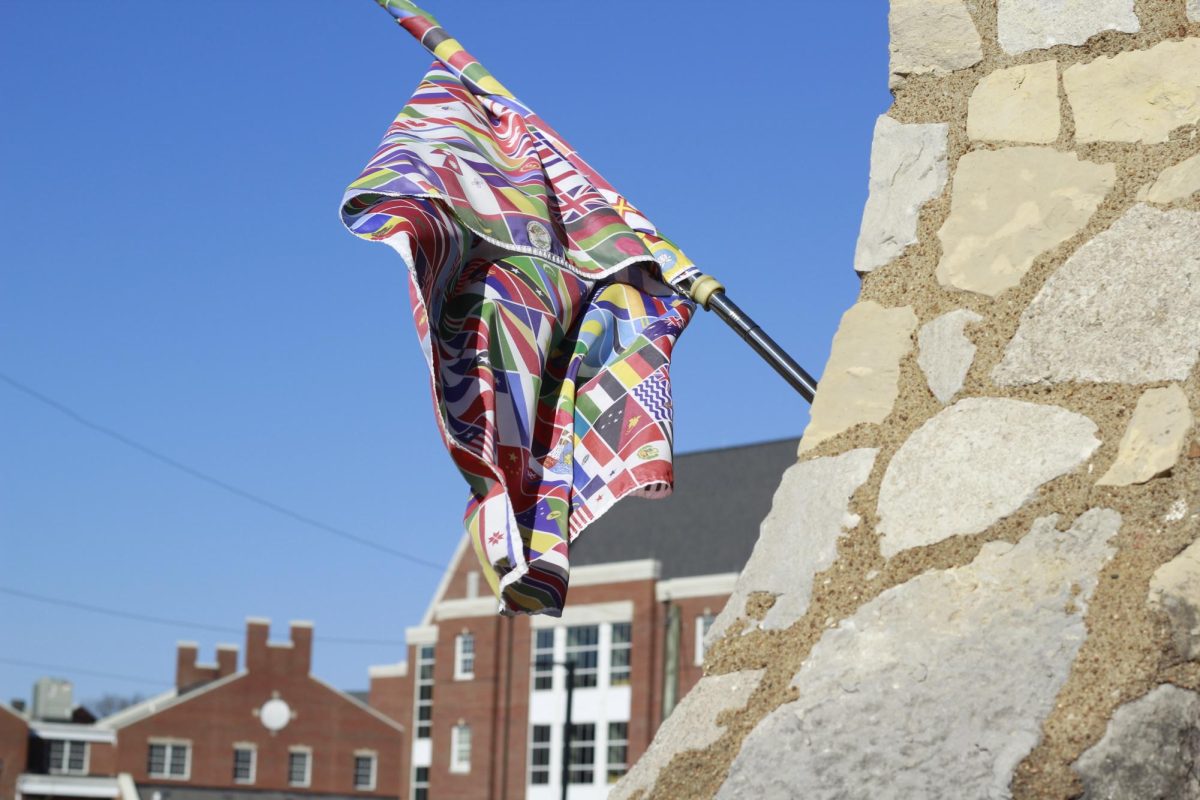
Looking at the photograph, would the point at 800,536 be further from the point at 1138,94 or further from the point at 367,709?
the point at 367,709

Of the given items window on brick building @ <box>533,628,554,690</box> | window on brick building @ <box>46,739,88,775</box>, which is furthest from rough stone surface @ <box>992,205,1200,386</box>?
window on brick building @ <box>46,739,88,775</box>

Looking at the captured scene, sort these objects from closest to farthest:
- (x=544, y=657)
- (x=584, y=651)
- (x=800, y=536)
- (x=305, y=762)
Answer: (x=800, y=536), (x=584, y=651), (x=544, y=657), (x=305, y=762)

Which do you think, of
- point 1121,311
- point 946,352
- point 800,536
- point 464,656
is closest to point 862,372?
point 946,352

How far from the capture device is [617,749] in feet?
140

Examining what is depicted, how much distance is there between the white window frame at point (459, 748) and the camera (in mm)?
47562

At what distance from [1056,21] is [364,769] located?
5668cm

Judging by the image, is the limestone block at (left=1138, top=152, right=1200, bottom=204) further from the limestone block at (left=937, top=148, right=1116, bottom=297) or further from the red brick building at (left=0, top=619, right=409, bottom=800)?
the red brick building at (left=0, top=619, right=409, bottom=800)

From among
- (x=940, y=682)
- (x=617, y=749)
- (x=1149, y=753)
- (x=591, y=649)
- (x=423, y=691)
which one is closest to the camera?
(x=1149, y=753)

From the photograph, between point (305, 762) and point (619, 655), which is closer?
point (619, 655)

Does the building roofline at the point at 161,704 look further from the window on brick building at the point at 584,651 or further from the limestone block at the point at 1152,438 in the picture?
the limestone block at the point at 1152,438

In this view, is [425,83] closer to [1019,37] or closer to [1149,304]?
[1019,37]

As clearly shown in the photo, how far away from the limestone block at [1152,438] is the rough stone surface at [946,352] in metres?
0.30

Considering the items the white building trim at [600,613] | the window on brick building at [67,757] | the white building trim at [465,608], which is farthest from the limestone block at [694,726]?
the window on brick building at [67,757]

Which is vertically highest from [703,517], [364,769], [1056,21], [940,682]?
[703,517]
